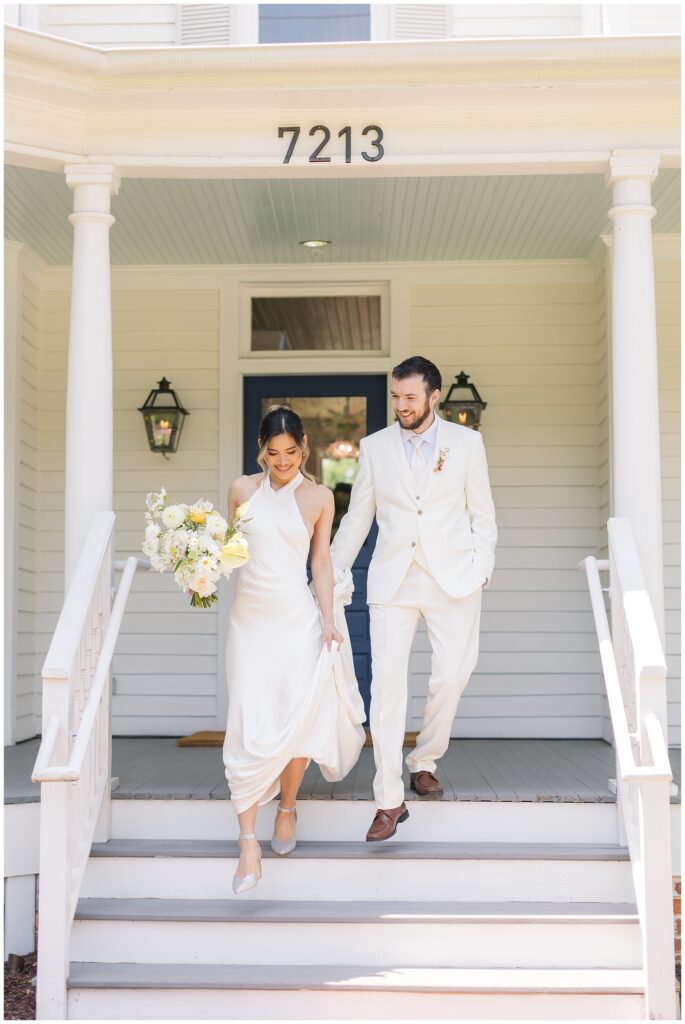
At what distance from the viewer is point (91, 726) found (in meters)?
3.88

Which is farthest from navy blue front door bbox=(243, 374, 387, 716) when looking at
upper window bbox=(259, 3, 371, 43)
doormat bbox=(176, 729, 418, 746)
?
upper window bbox=(259, 3, 371, 43)

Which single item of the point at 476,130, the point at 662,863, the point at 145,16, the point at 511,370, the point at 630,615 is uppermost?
the point at 145,16

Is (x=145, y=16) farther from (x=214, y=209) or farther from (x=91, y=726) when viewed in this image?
(x=91, y=726)

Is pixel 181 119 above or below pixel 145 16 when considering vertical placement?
below

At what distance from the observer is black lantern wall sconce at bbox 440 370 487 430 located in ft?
21.8

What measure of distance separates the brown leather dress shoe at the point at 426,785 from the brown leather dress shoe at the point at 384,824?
0.76 feet

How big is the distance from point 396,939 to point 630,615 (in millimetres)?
1454

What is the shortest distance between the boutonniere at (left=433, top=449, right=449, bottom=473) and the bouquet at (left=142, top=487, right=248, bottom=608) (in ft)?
2.67

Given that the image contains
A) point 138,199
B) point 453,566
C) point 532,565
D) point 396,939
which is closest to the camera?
point 396,939

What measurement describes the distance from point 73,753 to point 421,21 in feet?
13.9

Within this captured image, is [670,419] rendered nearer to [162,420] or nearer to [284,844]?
[162,420]

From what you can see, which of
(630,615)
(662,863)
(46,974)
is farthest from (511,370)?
(46,974)

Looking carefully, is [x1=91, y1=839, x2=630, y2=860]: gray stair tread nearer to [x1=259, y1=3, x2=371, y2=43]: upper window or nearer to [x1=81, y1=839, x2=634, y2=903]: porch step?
[x1=81, y1=839, x2=634, y2=903]: porch step

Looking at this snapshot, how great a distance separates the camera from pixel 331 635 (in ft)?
14.1
